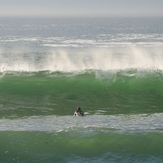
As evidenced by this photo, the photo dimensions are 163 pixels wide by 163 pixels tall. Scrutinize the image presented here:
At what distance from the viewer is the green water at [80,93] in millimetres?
20172

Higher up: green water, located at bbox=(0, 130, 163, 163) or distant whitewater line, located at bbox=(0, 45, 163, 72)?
distant whitewater line, located at bbox=(0, 45, 163, 72)

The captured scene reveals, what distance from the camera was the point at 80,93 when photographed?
23.8 meters

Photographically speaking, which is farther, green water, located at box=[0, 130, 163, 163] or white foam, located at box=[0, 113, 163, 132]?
white foam, located at box=[0, 113, 163, 132]

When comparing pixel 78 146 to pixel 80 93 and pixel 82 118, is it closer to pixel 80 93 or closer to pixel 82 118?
pixel 82 118

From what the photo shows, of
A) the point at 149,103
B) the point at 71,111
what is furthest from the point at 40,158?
the point at 149,103

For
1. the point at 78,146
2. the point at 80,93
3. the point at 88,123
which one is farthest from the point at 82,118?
the point at 80,93

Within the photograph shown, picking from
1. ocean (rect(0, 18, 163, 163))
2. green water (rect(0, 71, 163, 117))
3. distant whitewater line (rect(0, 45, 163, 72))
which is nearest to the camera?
ocean (rect(0, 18, 163, 163))

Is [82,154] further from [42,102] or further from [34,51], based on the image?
[34,51]

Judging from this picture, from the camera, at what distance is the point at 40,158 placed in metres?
13.1

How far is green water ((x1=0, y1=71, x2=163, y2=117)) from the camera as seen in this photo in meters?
20.2

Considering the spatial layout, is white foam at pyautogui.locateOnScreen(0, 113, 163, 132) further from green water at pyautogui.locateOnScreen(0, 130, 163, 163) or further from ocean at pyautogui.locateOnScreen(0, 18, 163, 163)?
green water at pyautogui.locateOnScreen(0, 130, 163, 163)

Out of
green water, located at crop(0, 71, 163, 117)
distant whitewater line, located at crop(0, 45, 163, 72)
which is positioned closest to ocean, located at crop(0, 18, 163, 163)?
green water, located at crop(0, 71, 163, 117)

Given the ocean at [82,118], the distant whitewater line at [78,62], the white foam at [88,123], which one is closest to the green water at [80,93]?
the ocean at [82,118]

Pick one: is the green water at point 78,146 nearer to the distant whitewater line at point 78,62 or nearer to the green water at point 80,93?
the green water at point 80,93
